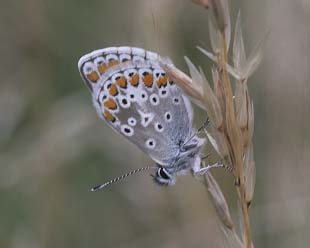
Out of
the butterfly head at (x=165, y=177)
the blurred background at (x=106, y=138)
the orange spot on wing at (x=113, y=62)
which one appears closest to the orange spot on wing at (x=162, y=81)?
the orange spot on wing at (x=113, y=62)

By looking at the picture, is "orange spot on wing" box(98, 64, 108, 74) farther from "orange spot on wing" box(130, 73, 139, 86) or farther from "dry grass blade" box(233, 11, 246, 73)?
"dry grass blade" box(233, 11, 246, 73)

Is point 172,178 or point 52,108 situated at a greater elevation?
point 172,178

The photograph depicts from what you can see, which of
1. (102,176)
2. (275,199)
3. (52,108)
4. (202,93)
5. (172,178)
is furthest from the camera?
(102,176)

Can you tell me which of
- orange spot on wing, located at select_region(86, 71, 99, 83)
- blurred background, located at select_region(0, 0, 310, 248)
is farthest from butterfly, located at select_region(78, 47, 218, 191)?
blurred background, located at select_region(0, 0, 310, 248)

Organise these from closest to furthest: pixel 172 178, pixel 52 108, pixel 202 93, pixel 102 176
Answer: pixel 202 93 < pixel 172 178 < pixel 52 108 < pixel 102 176

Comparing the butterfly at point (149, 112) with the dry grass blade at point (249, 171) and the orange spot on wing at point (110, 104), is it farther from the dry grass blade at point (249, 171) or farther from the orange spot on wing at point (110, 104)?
the dry grass blade at point (249, 171)

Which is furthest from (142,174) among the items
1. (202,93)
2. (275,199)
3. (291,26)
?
(202,93)

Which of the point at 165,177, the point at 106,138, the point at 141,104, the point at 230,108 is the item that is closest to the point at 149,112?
the point at 141,104

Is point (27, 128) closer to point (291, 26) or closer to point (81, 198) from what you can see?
point (81, 198)
